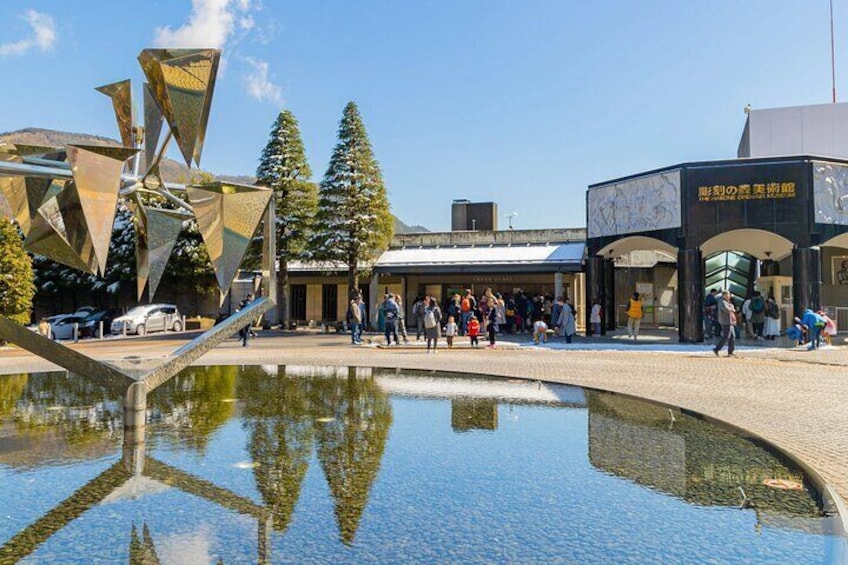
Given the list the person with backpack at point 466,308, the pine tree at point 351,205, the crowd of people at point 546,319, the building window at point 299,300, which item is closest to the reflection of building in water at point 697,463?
the crowd of people at point 546,319

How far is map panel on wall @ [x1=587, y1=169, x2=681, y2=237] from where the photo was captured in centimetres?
2055

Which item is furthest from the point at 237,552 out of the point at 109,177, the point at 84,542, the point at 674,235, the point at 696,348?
the point at 674,235

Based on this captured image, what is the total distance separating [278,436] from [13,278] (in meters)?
21.8

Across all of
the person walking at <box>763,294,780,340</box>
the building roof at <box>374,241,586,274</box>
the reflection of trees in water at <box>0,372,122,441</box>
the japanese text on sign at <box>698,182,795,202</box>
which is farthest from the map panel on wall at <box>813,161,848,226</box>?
the reflection of trees in water at <box>0,372,122,441</box>

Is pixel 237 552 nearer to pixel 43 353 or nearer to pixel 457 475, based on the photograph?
pixel 457 475

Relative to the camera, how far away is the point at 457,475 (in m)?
5.22

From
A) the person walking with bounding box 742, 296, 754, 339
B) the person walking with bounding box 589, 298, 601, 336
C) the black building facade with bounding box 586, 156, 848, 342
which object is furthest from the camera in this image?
the person walking with bounding box 589, 298, 601, 336

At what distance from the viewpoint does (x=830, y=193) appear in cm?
1917

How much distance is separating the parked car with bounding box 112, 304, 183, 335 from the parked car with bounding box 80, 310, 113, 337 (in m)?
1.45

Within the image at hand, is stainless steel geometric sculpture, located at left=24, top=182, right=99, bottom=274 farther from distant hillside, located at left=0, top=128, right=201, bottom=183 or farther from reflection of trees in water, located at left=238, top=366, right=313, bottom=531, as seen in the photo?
reflection of trees in water, located at left=238, top=366, right=313, bottom=531

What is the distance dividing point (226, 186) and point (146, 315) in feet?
80.8

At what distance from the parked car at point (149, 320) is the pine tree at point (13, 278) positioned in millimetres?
3868

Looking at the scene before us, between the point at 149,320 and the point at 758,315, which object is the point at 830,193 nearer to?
the point at 758,315

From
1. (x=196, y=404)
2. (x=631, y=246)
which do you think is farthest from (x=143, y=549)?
(x=631, y=246)
